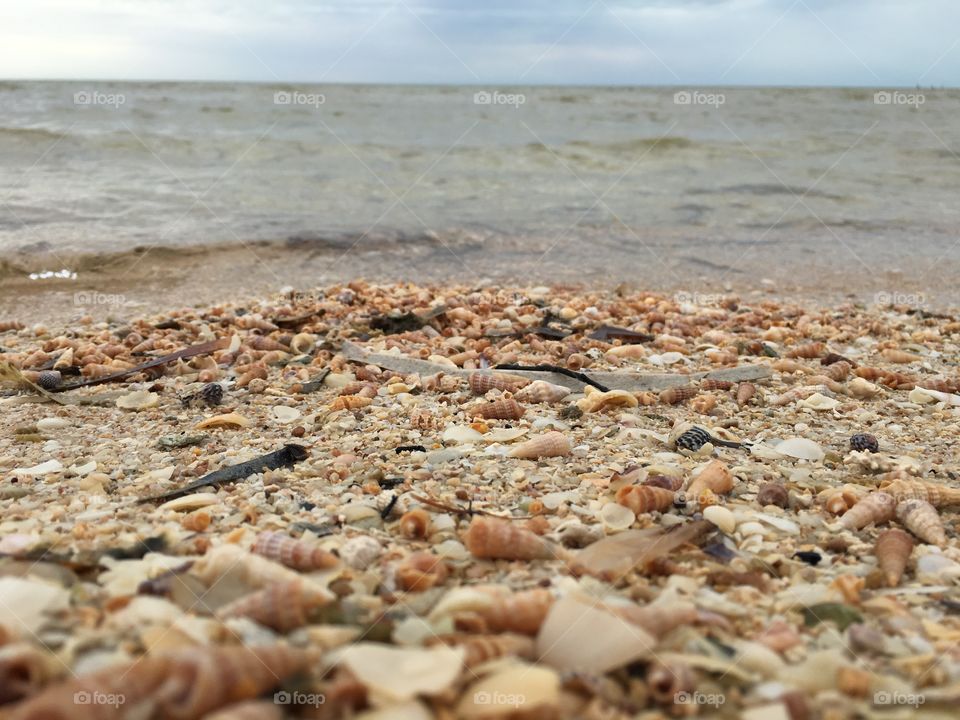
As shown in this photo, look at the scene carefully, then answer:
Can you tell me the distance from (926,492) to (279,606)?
211 cm

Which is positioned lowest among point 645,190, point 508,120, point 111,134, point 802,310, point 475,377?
point 475,377

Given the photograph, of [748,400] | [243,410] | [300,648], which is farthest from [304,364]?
[300,648]

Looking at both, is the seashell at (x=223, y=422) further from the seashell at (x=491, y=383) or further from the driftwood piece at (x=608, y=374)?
the seashell at (x=491, y=383)

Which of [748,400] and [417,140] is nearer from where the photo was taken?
[748,400]

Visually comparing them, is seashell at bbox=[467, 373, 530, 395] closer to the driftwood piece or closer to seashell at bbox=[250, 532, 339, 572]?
the driftwood piece

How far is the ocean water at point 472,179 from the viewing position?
9.64m

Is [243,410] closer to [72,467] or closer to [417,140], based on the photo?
[72,467]

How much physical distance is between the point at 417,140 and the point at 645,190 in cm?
540

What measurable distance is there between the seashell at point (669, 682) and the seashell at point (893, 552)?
33.2 inches

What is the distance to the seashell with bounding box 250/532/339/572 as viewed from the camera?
6.76ft

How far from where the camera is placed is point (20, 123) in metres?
16.2

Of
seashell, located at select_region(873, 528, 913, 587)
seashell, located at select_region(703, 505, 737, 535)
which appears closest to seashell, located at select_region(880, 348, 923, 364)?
seashell, located at select_region(873, 528, 913, 587)

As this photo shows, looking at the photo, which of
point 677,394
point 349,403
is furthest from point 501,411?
point 677,394

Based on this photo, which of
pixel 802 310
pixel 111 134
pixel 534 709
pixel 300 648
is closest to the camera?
pixel 534 709
